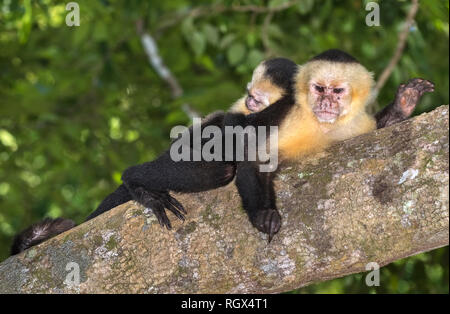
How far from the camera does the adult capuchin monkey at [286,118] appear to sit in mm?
3297

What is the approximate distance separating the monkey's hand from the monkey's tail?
59cm

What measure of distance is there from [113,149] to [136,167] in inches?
117

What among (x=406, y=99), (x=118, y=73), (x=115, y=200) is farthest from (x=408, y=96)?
(x=118, y=73)

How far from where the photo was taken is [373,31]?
668 cm

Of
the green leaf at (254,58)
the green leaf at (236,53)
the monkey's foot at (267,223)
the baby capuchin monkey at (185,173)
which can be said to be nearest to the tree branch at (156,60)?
the green leaf at (236,53)

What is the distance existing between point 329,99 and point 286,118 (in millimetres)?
281

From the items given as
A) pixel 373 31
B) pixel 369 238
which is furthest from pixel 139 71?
pixel 369 238

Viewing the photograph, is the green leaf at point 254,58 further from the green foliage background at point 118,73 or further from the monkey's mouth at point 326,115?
the monkey's mouth at point 326,115

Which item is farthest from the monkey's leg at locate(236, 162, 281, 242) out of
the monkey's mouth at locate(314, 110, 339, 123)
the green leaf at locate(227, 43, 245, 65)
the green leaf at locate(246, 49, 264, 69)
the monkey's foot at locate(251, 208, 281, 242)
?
the green leaf at locate(227, 43, 245, 65)

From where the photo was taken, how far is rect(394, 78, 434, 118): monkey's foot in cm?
350

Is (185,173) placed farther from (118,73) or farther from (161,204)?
(118,73)

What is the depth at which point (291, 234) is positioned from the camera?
2.60m

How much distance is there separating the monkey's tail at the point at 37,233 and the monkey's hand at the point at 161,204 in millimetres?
589

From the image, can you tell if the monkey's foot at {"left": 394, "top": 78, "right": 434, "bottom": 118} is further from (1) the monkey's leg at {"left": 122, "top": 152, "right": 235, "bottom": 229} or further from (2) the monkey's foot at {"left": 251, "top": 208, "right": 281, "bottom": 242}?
(2) the monkey's foot at {"left": 251, "top": 208, "right": 281, "bottom": 242}
